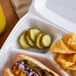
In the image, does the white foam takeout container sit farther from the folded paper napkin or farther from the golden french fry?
the folded paper napkin

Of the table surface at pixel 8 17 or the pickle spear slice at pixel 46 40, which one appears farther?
the table surface at pixel 8 17

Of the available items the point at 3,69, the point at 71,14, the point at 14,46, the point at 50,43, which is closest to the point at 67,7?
the point at 71,14

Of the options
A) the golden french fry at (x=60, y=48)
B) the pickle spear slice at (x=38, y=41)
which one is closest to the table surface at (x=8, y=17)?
the pickle spear slice at (x=38, y=41)

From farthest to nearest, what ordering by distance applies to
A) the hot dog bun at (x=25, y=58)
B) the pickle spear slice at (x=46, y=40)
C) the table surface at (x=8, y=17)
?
1. the table surface at (x=8, y=17)
2. the pickle spear slice at (x=46, y=40)
3. the hot dog bun at (x=25, y=58)

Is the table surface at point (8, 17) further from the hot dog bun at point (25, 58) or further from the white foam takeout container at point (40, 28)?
the hot dog bun at point (25, 58)

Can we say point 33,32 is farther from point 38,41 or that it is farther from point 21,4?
point 21,4

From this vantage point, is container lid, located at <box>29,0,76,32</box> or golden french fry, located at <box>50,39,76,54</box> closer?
golden french fry, located at <box>50,39,76,54</box>

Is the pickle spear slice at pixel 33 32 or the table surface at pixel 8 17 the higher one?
the pickle spear slice at pixel 33 32

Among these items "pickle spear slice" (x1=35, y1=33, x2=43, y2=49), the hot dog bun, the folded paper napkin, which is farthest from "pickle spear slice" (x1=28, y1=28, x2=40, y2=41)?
the folded paper napkin

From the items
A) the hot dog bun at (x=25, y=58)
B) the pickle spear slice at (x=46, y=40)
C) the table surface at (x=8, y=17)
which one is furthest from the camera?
the table surface at (x=8, y=17)
